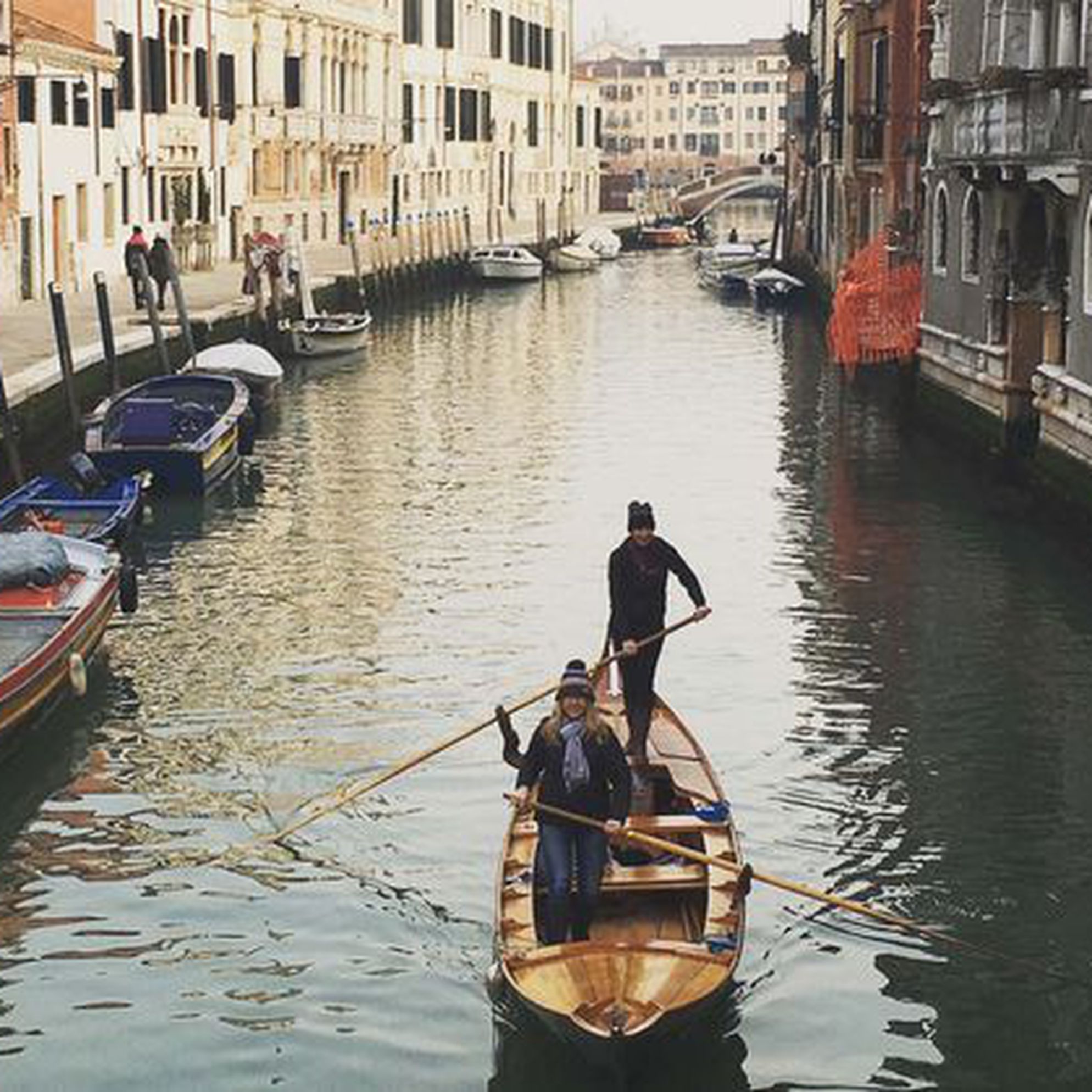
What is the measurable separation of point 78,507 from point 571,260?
1869 inches

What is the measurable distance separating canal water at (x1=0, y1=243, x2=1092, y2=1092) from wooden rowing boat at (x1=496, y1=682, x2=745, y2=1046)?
32 cm

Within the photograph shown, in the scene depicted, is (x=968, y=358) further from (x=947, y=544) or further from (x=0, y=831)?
(x=0, y=831)

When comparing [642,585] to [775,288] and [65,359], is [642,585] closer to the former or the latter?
[65,359]

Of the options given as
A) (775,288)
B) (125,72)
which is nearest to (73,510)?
(125,72)

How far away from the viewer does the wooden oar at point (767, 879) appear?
977cm

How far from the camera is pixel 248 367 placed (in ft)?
100

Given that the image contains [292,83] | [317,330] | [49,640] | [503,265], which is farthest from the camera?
[503,265]

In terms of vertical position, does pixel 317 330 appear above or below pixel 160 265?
below

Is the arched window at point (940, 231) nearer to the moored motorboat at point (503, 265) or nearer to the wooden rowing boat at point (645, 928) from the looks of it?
the wooden rowing boat at point (645, 928)

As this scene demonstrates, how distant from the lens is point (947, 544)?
70.8 ft

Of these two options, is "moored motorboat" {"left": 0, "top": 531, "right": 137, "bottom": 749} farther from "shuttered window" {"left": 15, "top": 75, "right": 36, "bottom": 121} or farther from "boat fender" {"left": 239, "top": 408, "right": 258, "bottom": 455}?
"shuttered window" {"left": 15, "top": 75, "right": 36, "bottom": 121}

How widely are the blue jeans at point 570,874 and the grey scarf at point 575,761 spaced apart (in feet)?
0.89

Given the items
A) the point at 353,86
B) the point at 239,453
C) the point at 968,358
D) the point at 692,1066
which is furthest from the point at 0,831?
the point at 353,86

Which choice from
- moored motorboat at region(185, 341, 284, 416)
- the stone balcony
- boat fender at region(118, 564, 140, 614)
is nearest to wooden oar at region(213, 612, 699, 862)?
boat fender at region(118, 564, 140, 614)
